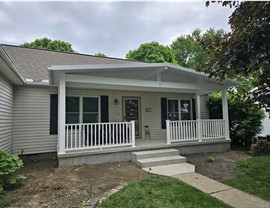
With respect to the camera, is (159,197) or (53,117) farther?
(53,117)

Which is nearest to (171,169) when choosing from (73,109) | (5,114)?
(73,109)

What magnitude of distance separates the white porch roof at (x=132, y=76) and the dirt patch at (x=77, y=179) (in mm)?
2515

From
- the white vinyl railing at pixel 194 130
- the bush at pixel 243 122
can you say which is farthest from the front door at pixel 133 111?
the bush at pixel 243 122

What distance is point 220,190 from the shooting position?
12.7 feet

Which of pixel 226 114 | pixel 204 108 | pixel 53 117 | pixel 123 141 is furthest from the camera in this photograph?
pixel 204 108

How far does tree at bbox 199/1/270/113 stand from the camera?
344 centimetres

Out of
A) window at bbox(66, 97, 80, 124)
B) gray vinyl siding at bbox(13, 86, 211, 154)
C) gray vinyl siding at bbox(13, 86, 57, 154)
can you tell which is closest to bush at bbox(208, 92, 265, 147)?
gray vinyl siding at bbox(13, 86, 211, 154)

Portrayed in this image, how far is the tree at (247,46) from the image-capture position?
3.44 m

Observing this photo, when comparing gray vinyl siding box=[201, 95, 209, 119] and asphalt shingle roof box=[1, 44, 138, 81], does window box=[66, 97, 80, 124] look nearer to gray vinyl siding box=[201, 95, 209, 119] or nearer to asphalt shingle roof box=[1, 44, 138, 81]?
asphalt shingle roof box=[1, 44, 138, 81]

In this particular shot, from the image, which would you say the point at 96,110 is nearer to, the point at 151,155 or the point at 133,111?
the point at 133,111

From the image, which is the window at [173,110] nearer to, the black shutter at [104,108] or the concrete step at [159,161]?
the black shutter at [104,108]

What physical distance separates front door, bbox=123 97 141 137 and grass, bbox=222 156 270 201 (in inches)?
162

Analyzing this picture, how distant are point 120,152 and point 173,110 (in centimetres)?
417

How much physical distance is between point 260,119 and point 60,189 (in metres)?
9.06
